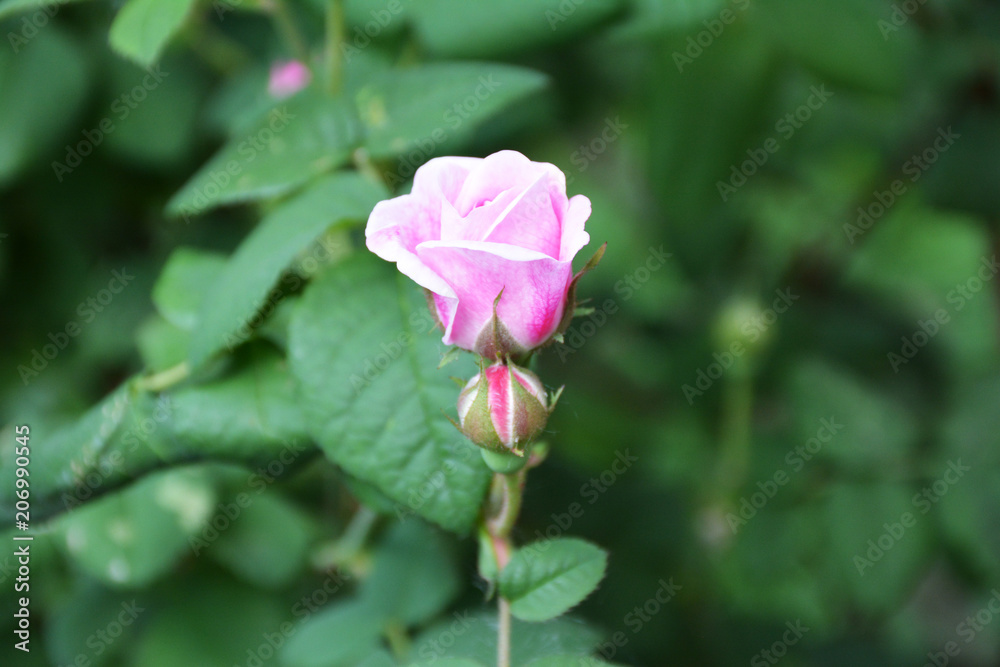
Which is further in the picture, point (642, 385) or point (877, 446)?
point (642, 385)

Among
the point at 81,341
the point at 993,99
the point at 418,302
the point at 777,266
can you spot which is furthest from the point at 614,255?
the point at 418,302

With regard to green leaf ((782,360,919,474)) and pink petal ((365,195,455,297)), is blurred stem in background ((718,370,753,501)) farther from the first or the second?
pink petal ((365,195,455,297))

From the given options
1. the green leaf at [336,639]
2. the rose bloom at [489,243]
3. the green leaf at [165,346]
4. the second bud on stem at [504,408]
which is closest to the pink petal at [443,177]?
the rose bloom at [489,243]

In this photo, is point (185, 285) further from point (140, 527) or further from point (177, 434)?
point (140, 527)

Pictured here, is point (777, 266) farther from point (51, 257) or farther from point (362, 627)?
point (51, 257)

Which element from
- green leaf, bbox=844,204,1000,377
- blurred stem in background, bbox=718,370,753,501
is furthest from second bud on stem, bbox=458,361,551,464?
green leaf, bbox=844,204,1000,377

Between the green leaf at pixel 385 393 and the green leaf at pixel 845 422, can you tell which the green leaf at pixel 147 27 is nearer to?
the green leaf at pixel 385 393
